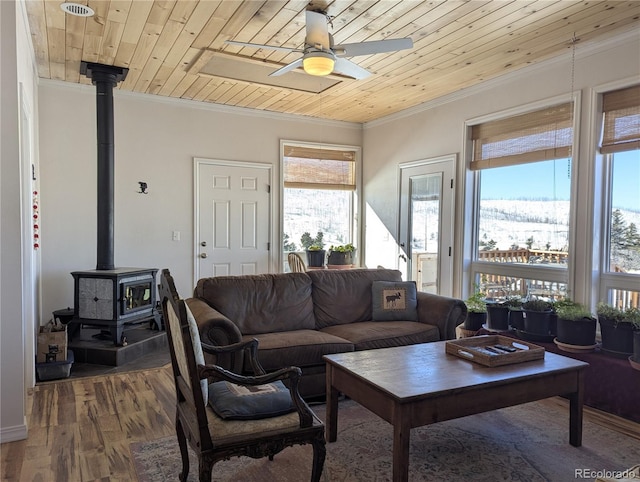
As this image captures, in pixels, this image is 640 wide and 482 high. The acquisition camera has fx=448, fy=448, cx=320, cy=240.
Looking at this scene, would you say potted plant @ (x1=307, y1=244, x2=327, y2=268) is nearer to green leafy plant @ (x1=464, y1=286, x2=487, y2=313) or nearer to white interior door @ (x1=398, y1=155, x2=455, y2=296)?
white interior door @ (x1=398, y1=155, x2=455, y2=296)

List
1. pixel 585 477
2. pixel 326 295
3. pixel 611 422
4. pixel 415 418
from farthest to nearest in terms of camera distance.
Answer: pixel 326 295, pixel 611 422, pixel 585 477, pixel 415 418

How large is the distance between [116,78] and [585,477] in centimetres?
481

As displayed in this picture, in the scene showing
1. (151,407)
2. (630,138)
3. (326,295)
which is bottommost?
(151,407)

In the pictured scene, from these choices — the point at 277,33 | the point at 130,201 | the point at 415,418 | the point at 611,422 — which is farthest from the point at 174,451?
the point at 130,201

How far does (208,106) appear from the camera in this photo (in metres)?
5.62

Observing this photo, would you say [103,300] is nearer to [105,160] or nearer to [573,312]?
[105,160]

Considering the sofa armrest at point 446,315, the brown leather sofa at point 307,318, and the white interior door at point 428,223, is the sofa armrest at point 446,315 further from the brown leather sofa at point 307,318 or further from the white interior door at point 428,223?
the white interior door at point 428,223

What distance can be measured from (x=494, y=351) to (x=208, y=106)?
4.49m

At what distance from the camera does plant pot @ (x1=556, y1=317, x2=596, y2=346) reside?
10.9 ft

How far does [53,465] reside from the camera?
7.63ft

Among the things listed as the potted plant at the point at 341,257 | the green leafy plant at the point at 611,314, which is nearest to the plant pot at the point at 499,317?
the green leafy plant at the point at 611,314

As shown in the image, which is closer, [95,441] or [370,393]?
[370,393]

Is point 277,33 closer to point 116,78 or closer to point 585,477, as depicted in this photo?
point 116,78

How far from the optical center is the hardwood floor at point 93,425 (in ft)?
7.52
